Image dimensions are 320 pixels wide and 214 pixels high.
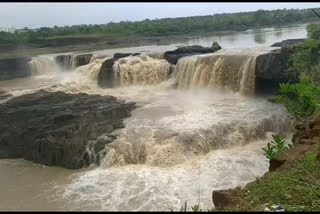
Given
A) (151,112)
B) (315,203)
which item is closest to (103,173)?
(151,112)

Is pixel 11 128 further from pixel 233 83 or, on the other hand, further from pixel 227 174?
pixel 233 83

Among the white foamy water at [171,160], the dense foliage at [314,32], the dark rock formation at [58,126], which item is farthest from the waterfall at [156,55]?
the dense foliage at [314,32]

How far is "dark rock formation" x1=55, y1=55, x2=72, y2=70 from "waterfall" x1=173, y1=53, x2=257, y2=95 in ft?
30.2

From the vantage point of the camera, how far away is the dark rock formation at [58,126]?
9.92m

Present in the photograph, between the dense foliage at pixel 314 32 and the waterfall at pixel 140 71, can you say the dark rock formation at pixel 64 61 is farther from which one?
the dense foliage at pixel 314 32

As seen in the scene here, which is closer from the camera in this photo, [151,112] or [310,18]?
[151,112]

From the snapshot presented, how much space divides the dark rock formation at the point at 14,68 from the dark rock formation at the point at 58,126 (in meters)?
10.2

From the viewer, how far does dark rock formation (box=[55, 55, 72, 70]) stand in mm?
23225

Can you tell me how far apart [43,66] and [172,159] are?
1738cm

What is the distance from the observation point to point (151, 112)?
40.5ft

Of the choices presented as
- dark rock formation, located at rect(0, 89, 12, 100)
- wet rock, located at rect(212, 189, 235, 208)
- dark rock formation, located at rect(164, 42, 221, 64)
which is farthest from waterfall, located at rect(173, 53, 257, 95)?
wet rock, located at rect(212, 189, 235, 208)

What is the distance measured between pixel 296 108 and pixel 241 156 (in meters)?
3.08

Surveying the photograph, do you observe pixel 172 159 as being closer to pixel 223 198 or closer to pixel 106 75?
pixel 223 198

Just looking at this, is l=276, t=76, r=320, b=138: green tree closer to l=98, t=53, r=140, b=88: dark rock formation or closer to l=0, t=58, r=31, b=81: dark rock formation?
l=98, t=53, r=140, b=88: dark rock formation
